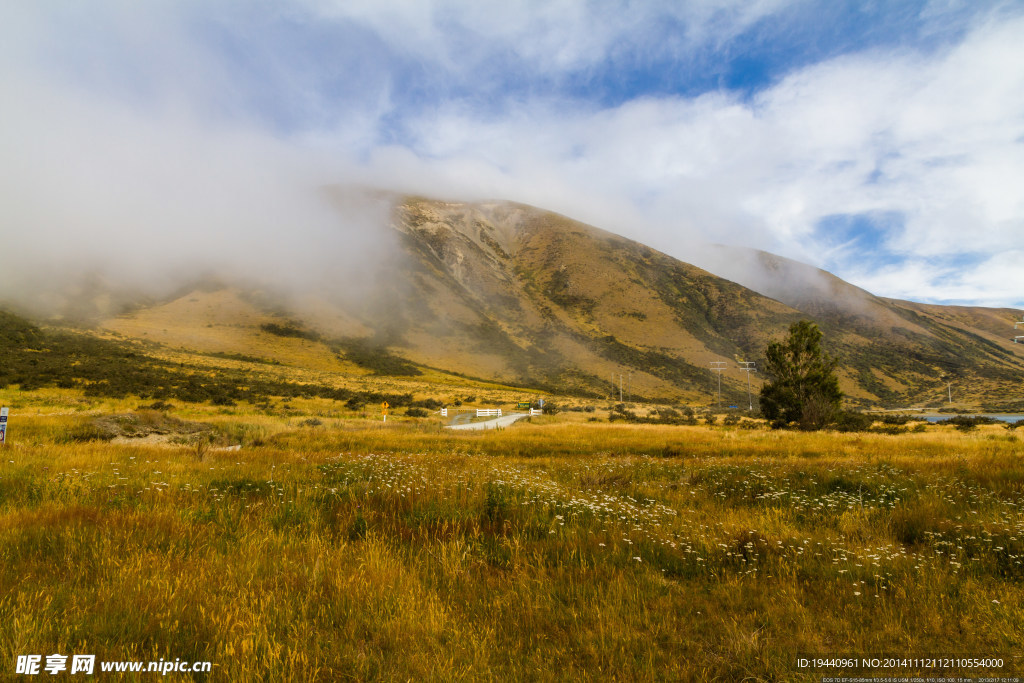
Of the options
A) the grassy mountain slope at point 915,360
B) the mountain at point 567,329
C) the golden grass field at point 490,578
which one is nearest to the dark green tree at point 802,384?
the golden grass field at point 490,578

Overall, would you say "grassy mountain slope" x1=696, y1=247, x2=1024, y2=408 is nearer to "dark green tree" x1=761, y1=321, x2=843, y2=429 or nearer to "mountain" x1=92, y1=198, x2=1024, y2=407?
"mountain" x1=92, y1=198, x2=1024, y2=407

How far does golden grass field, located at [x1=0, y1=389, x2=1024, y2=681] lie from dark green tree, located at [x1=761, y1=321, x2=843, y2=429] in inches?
1118

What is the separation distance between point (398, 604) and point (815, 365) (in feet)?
126

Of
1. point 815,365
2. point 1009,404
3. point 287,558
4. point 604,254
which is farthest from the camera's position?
point 604,254

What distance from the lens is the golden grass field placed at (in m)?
2.59

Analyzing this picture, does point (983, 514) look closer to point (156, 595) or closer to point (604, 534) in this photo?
point (604, 534)

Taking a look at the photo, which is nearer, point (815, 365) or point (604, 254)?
point (815, 365)

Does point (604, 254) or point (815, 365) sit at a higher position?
point (604, 254)

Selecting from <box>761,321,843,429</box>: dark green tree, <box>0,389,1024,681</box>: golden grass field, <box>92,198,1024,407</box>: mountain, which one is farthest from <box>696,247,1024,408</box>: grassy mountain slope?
A: <box>0,389,1024,681</box>: golden grass field

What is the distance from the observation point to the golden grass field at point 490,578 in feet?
8.48

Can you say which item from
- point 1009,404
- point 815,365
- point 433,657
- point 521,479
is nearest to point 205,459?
point 521,479

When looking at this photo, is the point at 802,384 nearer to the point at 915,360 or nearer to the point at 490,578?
the point at 490,578

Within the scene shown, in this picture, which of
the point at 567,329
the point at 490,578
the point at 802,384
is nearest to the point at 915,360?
the point at 567,329

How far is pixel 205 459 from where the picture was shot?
395 inches
